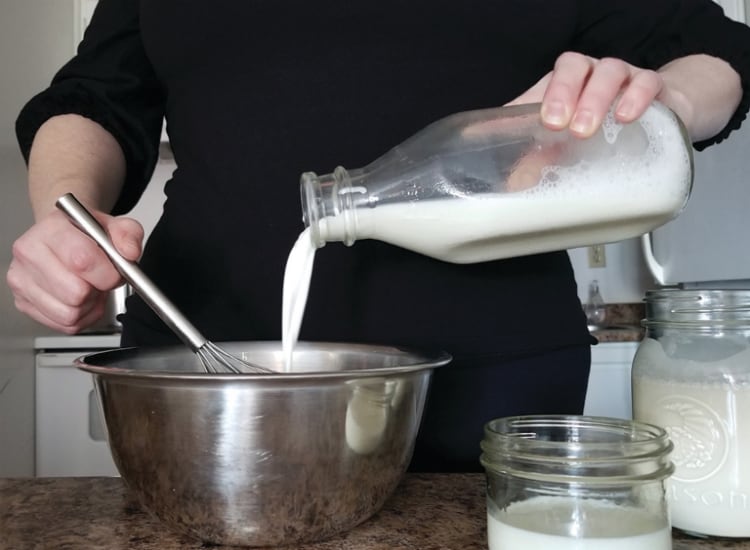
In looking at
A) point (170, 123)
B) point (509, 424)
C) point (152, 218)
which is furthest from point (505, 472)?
point (152, 218)

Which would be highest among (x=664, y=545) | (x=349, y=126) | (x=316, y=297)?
(x=349, y=126)

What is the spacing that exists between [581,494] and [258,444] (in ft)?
0.53

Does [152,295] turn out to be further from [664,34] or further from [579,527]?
[664,34]

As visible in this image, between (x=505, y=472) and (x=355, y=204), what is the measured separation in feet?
0.63

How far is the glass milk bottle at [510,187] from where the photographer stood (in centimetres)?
43

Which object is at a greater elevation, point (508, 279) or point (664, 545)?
point (508, 279)

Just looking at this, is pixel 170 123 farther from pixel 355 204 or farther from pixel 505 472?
pixel 505 472

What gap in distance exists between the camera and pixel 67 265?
1.65ft

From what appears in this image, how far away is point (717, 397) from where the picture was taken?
0.39 m

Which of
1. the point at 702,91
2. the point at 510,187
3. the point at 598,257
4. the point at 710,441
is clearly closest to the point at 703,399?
the point at 710,441

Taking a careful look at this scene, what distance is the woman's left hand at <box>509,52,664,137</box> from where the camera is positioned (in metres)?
0.38

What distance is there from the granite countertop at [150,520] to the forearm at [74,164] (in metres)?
0.25

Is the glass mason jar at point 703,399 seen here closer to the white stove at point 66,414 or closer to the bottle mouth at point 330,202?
the bottle mouth at point 330,202

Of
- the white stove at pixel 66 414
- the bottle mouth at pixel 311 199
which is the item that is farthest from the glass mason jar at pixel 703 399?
the white stove at pixel 66 414
